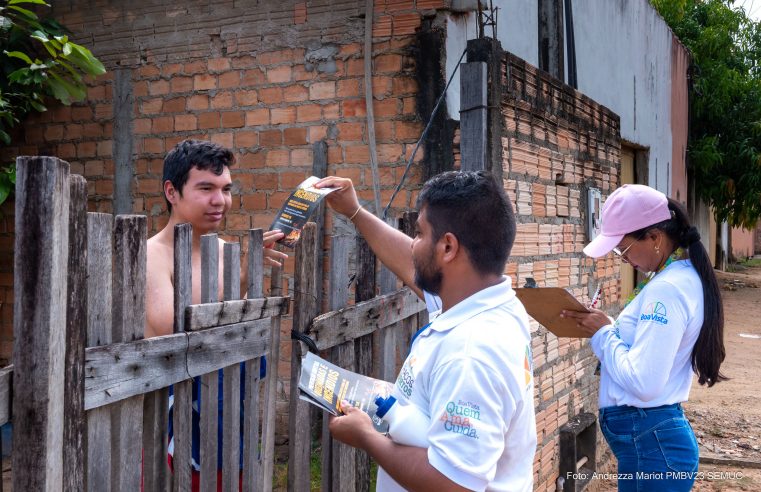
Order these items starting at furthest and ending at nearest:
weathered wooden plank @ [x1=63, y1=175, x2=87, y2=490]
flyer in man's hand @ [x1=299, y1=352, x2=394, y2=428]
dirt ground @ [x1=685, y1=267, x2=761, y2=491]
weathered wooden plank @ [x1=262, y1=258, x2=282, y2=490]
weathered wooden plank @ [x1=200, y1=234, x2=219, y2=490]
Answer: dirt ground @ [x1=685, y1=267, x2=761, y2=491] → weathered wooden plank @ [x1=262, y1=258, x2=282, y2=490] → weathered wooden plank @ [x1=200, y1=234, x2=219, y2=490] → flyer in man's hand @ [x1=299, y1=352, x2=394, y2=428] → weathered wooden plank @ [x1=63, y1=175, x2=87, y2=490]

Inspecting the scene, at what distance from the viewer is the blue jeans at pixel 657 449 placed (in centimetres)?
273

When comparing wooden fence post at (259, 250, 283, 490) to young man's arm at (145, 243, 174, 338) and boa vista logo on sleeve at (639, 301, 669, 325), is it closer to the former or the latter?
young man's arm at (145, 243, 174, 338)

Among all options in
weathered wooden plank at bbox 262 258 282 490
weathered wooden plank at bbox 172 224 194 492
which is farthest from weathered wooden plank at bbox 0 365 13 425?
weathered wooden plank at bbox 262 258 282 490

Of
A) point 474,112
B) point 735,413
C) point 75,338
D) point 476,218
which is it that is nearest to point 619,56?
point 735,413

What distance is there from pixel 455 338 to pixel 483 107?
2.70m

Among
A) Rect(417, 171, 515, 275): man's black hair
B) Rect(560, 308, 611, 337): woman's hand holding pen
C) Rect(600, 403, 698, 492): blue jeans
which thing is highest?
Rect(417, 171, 515, 275): man's black hair

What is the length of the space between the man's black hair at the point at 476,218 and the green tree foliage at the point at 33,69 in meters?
3.79

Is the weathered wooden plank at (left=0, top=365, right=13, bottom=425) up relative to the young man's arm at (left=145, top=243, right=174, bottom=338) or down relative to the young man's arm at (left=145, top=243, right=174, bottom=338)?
down

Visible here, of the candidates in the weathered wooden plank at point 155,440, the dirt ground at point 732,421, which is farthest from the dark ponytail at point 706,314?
the dirt ground at point 732,421

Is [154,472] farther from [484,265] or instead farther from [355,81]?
[355,81]

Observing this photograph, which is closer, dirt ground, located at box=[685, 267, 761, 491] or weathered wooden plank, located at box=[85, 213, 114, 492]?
weathered wooden plank, located at box=[85, 213, 114, 492]

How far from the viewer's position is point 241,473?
248cm

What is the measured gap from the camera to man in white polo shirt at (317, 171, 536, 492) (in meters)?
1.49

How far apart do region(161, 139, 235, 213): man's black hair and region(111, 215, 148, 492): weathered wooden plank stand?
34.6 inches
